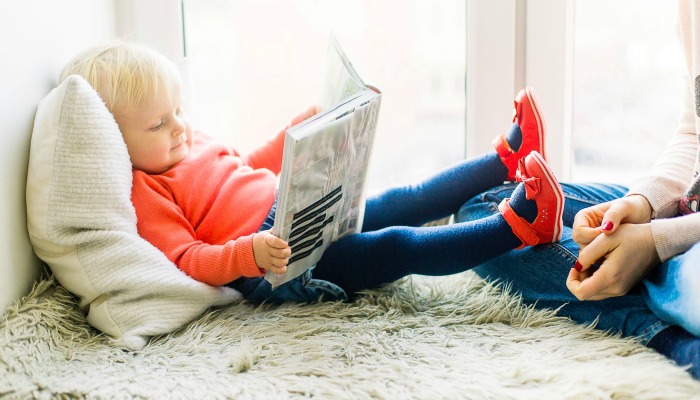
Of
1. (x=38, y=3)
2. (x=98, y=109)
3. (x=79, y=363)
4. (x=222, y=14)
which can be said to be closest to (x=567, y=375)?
(x=79, y=363)

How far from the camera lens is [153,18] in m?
1.34

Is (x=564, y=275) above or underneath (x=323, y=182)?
underneath

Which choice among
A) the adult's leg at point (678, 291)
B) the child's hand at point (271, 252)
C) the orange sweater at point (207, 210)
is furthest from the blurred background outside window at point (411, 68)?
the adult's leg at point (678, 291)

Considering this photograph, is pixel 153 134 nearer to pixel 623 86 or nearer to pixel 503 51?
pixel 503 51

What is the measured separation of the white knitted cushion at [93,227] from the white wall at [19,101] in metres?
0.02

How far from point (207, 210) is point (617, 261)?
610 millimetres

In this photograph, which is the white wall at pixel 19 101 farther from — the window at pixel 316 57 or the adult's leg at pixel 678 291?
the adult's leg at pixel 678 291

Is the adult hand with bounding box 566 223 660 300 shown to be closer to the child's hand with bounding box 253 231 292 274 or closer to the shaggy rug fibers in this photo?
the shaggy rug fibers

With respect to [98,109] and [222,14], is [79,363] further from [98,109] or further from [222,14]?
[222,14]

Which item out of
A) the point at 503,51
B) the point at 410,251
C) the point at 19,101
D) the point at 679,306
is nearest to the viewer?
the point at 679,306

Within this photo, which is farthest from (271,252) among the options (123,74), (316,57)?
(316,57)

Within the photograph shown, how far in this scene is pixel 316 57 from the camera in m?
1.42

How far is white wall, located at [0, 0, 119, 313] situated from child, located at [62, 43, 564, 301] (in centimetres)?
5

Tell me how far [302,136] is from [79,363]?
0.39 metres
